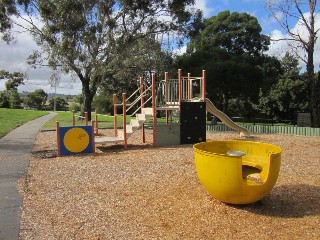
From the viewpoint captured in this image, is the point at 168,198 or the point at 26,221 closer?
the point at 26,221

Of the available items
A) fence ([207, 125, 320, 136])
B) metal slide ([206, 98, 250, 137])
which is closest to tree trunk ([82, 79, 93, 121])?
fence ([207, 125, 320, 136])

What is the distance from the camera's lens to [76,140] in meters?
10.5

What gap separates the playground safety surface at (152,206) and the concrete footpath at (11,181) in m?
0.13

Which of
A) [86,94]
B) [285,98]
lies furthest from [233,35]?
[86,94]

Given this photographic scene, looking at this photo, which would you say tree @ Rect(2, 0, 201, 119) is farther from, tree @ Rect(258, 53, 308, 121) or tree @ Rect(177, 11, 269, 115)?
tree @ Rect(258, 53, 308, 121)

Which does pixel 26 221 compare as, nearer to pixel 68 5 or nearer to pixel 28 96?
pixel 68 5

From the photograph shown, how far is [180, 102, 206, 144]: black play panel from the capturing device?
1250 cm

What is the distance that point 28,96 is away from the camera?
7306 centimetres

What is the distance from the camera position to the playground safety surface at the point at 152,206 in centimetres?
437

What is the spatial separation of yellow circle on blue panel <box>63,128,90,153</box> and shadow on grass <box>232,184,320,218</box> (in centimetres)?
616

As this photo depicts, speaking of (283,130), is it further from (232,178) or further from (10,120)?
(10,120)

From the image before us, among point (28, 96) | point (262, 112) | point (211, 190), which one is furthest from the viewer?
point (28, 96)

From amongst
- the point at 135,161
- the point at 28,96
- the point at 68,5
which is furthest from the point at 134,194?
the point at 28,96

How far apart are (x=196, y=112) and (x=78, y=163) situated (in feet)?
16.7
